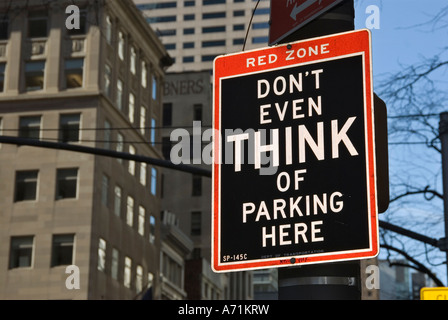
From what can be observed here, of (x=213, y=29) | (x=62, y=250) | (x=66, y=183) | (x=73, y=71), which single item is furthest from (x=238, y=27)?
(x=62, y=250)

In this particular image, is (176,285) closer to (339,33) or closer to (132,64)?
(132,64)

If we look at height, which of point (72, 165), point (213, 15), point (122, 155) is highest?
point (213, 15)

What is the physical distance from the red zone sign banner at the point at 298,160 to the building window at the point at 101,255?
51285mm

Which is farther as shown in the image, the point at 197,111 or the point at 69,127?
the point at 197,111

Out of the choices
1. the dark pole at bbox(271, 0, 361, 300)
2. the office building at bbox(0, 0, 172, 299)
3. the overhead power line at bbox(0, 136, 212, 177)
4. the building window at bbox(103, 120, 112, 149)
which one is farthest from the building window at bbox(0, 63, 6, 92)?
the dark pole at bbox(271, 0, 361, 300)

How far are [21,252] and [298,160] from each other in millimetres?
52654

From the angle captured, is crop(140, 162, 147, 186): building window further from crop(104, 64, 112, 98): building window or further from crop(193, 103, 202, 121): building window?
crop(193, 103, 202, 121): building window

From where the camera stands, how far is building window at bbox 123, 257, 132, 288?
6071 centimetres

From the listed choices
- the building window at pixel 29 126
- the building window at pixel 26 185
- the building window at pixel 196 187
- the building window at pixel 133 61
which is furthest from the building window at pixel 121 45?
the building window at pixel 196 187

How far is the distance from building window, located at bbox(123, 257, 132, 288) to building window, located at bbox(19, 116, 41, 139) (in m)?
10.6

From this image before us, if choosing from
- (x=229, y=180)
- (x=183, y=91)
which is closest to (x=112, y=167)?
(x=183, y=91)

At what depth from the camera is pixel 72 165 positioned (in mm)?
56938

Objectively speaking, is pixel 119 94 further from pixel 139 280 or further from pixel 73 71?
pixel 139 280
